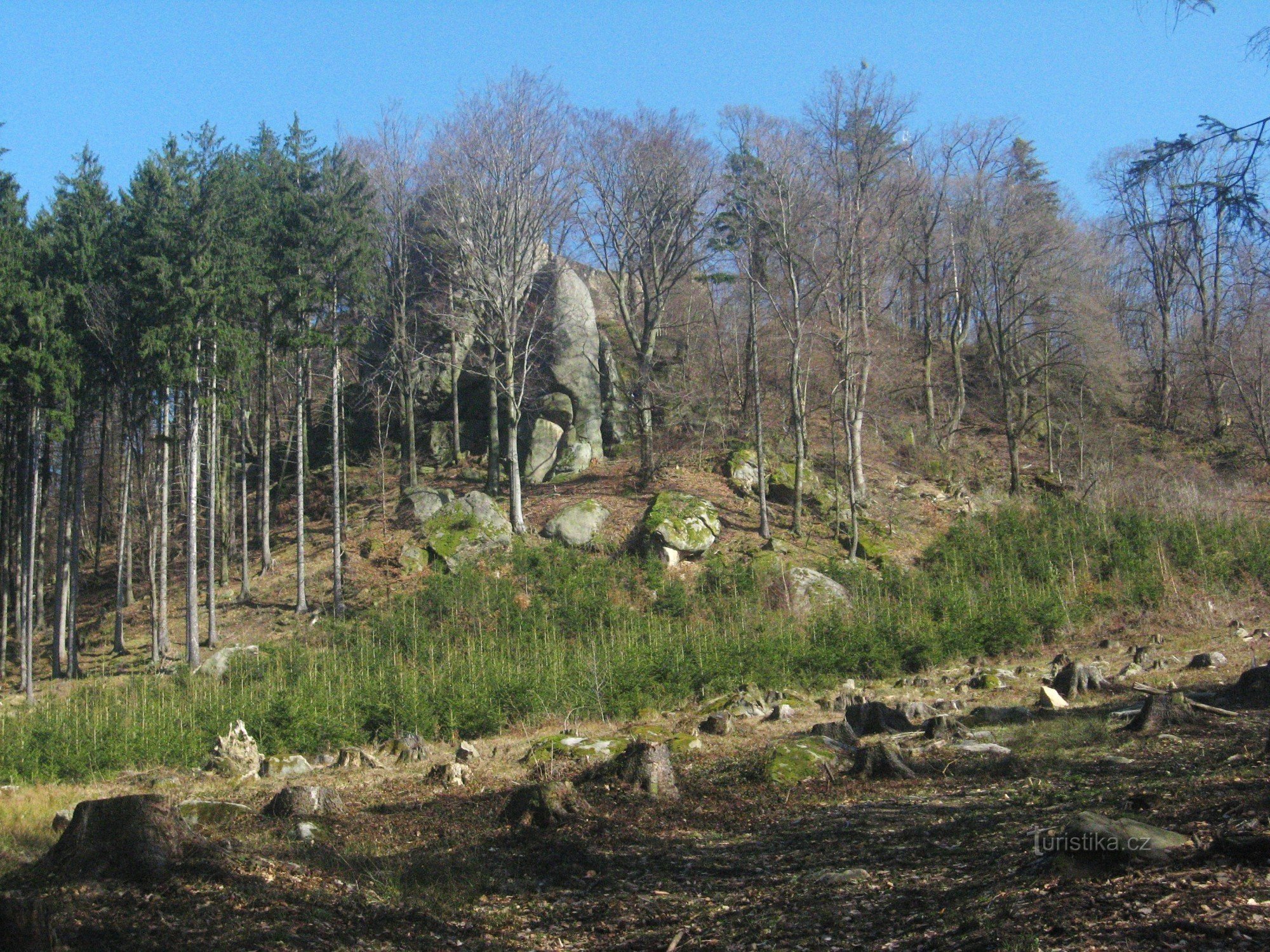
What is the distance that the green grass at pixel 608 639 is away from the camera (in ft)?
40.4

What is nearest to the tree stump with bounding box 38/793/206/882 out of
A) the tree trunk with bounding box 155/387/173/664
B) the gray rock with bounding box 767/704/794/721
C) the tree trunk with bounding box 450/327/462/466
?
the gray rock with bounding box 767/704/794/721

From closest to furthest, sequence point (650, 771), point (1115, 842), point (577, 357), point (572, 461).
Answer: point (1115, 842)
point (650, 771)
point (572, 461)
point (577, 357)

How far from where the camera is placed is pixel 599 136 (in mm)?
27922

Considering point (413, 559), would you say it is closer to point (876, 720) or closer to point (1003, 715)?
point (876, 720)

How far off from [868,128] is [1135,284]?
20.4 m

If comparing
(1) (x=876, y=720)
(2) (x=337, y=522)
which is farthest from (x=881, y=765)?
(2) (x=337, y=522)

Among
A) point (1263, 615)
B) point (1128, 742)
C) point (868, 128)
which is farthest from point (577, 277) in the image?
point (1128, 742)

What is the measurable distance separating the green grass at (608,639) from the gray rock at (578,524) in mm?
726

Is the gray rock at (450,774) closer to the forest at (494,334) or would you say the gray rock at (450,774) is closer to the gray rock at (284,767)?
the gray rock at (284,767)

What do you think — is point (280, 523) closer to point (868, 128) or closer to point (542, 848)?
point (868, 128)

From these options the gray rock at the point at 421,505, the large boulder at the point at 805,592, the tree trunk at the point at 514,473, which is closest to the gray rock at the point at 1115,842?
the large boulder at the point at 805,592

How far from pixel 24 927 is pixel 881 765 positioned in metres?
6.20

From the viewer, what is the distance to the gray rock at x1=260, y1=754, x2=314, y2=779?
10617 mm

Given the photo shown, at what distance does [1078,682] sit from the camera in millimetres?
11477
